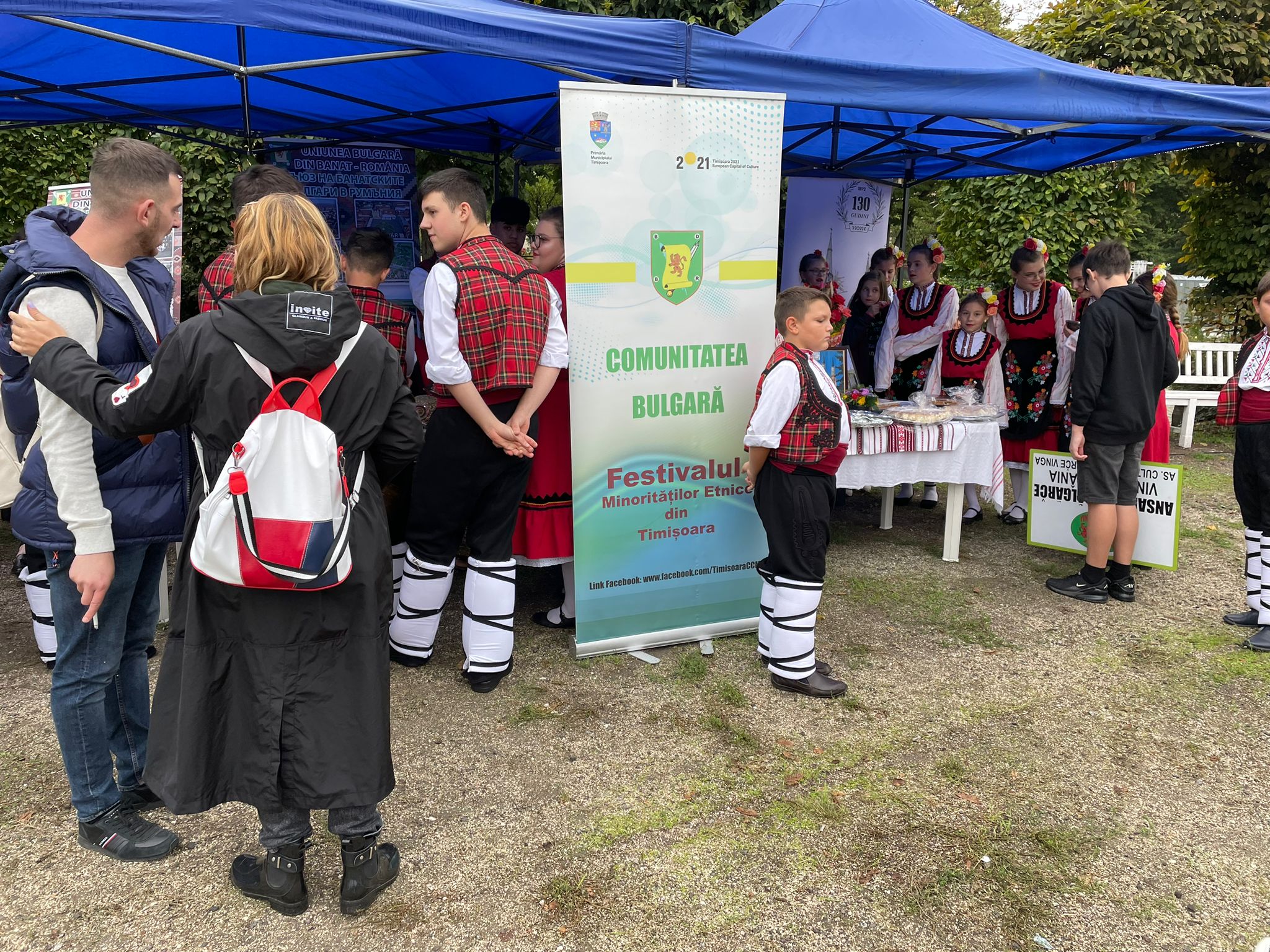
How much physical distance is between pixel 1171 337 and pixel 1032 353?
1.27m

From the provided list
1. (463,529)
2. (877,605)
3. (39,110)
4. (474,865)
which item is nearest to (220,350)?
(474,865)

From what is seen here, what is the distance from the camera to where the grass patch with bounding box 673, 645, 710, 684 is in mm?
3771

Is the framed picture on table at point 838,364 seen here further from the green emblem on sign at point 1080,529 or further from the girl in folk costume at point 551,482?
the girl in folk costume at point 551,482

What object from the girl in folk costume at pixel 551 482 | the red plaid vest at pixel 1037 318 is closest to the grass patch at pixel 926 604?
the girl in folk costume at pixel 551 482

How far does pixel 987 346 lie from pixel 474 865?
15.9 feet

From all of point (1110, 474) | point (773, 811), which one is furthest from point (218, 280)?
point (1110, 474)

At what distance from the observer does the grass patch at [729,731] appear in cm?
327

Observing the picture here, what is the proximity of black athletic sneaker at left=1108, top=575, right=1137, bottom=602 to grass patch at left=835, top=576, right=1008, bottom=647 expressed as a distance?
0.79 metres

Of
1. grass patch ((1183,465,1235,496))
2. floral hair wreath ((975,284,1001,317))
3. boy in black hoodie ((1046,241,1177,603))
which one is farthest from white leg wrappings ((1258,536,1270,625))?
grass patch ((1183,465,1235,496))

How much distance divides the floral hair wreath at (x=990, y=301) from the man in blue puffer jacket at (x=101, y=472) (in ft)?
16.5

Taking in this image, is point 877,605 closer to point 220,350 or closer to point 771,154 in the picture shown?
point 771,154

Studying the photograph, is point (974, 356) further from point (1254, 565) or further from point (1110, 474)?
point (1254, 565)

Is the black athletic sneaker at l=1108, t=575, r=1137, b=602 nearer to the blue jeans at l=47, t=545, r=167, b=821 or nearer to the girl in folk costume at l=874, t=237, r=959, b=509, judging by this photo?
the girl in folk costume at l=874, t=237, r=959, b=509

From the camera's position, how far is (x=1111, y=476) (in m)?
4.75
